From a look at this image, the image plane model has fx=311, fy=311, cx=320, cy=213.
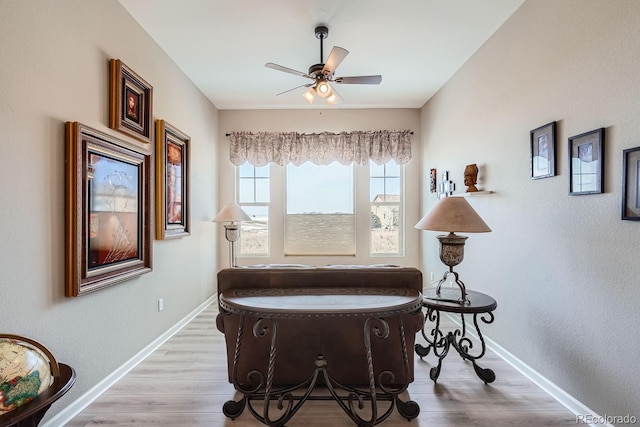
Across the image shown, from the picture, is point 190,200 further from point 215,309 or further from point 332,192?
point 332,192

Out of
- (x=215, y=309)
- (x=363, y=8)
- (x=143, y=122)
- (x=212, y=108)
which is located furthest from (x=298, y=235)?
(x=363, y=8)

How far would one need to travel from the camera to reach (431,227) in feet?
7.23

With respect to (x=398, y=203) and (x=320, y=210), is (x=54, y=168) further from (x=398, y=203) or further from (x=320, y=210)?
(x=398, y=203)

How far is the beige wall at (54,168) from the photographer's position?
61.7 inches

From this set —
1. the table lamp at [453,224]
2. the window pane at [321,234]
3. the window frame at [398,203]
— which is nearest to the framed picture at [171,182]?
the window pane at [321,234]

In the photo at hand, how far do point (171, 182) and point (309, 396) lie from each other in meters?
2.43

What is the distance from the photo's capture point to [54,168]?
181 cm

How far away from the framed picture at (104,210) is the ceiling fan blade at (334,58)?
1.72m

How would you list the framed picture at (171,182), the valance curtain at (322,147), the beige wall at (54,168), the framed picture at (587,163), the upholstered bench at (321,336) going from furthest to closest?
the valance curtain at (322,147) → the framed picture at (171,182) → the upholstered bench at (321,336) → the framed picture at (587,163) → the beige wall at (54,168)

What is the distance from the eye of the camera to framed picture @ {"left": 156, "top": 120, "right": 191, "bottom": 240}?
296 centimetres

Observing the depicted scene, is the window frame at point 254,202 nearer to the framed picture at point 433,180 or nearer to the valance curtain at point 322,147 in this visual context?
the valance curtain at point 322,147

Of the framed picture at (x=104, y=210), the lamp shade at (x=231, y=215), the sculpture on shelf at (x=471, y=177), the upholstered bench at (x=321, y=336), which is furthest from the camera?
the lamp shade at (x=231, y=215)

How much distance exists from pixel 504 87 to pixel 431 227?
1530 millimetres

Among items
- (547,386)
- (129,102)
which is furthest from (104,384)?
(547,386)
